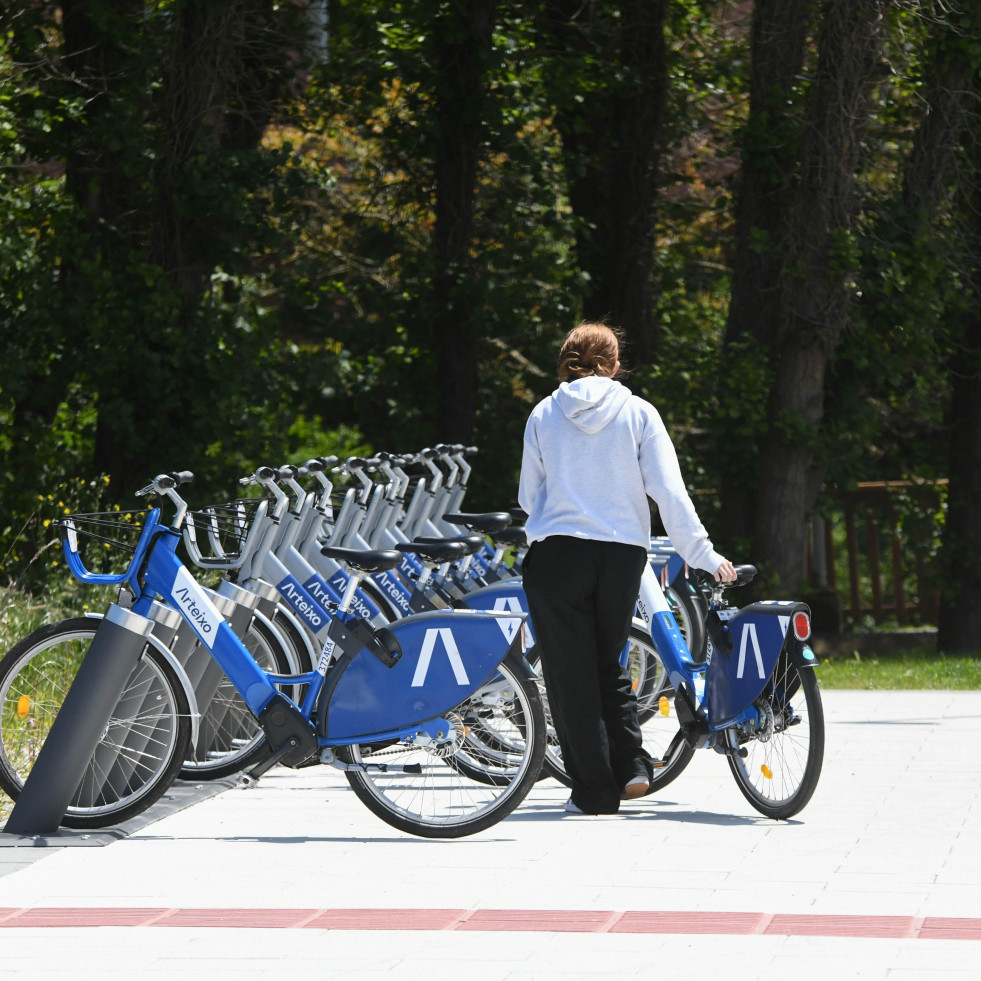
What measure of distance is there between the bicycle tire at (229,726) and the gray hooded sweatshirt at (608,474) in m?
1.31

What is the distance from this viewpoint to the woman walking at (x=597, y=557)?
19.9 ft

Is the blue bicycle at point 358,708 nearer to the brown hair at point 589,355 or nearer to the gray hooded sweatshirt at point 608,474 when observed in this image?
the gray hooded sweatshirt at point 608,474

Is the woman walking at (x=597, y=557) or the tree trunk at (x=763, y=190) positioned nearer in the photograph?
the woman walking at (x=597, y=557)

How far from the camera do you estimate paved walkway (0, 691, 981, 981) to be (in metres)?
4.23

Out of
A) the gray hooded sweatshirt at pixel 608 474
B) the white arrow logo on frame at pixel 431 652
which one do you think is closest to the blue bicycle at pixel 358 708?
the white arrow logo on frame at pixel 431 652

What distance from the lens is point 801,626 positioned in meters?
6.02

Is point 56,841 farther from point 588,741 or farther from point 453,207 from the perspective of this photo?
point 453,207

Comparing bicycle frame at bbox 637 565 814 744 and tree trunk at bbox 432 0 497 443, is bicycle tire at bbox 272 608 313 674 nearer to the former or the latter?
bicycle frame at bbox 637 565 814 744

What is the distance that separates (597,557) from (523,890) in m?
1.42

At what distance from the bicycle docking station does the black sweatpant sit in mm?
1394

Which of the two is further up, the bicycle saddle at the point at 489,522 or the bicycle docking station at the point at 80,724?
the bicycle saddle at the point at 489,522

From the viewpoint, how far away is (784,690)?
19.9ft

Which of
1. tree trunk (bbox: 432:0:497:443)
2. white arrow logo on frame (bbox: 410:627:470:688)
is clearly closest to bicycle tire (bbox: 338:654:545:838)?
white arrow logo on frame (bbox: 410:627:470:688)

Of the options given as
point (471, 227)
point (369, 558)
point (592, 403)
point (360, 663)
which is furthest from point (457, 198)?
point (360, 663)
